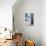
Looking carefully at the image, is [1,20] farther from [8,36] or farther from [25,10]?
[25,10]

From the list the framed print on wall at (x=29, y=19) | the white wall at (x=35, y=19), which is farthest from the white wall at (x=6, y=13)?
the framed print on wall at (x=29, y=19)

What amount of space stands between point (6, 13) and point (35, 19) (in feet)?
5.43

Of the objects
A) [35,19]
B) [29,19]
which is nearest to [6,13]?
[29,19]

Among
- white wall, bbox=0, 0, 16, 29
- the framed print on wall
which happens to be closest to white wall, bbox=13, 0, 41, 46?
the framed print on wall

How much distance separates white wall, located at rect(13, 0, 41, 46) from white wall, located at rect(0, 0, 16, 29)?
1.15 m

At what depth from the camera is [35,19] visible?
5.28m

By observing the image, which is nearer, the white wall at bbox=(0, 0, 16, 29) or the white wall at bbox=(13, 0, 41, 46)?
the white wall at bbox=(0, 0, 16, 29)

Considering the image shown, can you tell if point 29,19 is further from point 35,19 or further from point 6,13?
point 6,13

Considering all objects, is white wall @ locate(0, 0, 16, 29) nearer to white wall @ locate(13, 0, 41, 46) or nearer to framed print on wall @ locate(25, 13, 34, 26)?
white wall @ locate(13, 0, 41, 46)

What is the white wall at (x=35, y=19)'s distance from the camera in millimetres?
5242

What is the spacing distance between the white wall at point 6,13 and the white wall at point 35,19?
115 centimetres

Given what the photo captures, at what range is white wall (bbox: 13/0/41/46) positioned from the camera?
5242 mm

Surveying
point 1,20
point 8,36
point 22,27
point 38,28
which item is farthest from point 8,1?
point 38,28

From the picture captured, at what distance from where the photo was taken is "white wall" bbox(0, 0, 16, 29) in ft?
13.3
